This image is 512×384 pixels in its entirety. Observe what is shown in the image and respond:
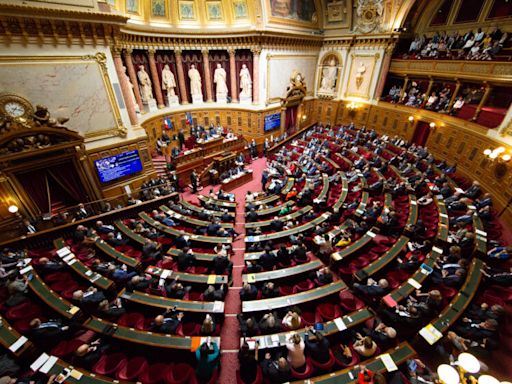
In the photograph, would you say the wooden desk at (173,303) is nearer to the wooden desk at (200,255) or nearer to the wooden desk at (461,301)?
the wooden desk at (200,255)

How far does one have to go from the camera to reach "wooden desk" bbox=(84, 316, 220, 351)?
5.12 metres

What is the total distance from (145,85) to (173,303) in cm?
1543

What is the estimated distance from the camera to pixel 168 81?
1731 centimetres

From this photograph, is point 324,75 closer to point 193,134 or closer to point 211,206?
point 193,134

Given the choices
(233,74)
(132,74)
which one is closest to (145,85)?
(132,74)

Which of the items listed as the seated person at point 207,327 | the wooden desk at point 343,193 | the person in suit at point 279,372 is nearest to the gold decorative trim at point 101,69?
the seated person at point 207,327

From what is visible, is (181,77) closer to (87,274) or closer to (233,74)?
(233,74)

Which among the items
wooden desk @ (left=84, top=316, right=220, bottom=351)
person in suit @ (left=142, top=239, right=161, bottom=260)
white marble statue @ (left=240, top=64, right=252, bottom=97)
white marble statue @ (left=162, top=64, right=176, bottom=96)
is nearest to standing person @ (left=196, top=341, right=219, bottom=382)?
wooden desk @ (left=84, top=316, right=220, bottom=351)

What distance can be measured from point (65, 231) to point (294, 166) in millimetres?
12120

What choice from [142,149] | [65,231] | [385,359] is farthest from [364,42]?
[65,231]

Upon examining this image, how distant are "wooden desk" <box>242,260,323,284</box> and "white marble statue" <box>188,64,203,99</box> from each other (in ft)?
54.4

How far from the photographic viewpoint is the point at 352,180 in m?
12.3

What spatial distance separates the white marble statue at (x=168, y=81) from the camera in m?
17.1

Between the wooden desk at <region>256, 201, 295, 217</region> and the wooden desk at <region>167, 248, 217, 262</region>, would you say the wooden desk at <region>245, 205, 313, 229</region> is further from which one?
the wooden desk at <region>167, 248, 217, 262</region>
